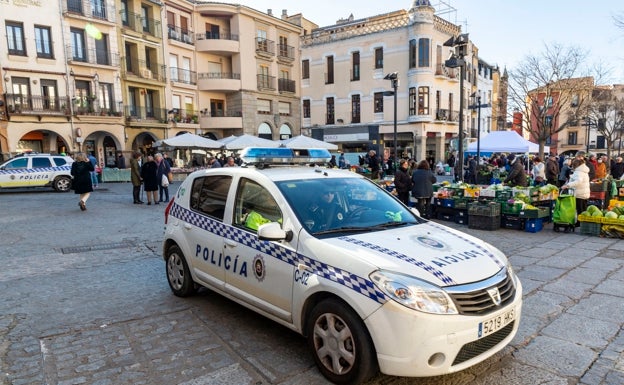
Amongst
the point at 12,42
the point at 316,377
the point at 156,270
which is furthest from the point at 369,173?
the point at 12,42

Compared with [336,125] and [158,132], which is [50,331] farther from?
[336,125]

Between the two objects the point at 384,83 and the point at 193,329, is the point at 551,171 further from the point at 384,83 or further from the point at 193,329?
the point at 384,83

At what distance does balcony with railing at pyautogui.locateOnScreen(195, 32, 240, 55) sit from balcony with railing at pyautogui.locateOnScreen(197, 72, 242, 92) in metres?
1.87

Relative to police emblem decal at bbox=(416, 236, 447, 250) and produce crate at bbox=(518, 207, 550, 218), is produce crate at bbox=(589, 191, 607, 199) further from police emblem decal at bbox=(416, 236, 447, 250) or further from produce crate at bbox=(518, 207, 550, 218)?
police emblem decal at bbox=(416, 236, 447, 250)

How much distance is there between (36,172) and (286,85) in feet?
79.7

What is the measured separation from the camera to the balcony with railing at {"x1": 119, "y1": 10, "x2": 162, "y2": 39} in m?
28.7

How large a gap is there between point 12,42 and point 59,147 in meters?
6.65

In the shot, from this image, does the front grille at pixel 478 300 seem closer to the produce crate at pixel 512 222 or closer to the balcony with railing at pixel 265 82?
the produce crate at pixel 512 222

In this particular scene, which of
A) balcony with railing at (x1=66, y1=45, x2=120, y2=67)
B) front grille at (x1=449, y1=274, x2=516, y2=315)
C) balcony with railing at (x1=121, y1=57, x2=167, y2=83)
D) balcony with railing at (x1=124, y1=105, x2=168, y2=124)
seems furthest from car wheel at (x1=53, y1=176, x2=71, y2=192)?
front grille at (x1=449, y1=274, x2=516, y2=315)

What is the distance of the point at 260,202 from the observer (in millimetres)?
3963

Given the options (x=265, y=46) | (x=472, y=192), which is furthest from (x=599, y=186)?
(x=265, y=46)

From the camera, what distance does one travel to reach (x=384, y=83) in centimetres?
3497

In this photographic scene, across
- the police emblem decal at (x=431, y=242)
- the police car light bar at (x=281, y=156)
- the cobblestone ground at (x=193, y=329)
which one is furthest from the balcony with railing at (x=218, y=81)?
the police emblem decal at (x=431, y=242)

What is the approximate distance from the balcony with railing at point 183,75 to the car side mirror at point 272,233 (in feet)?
102
